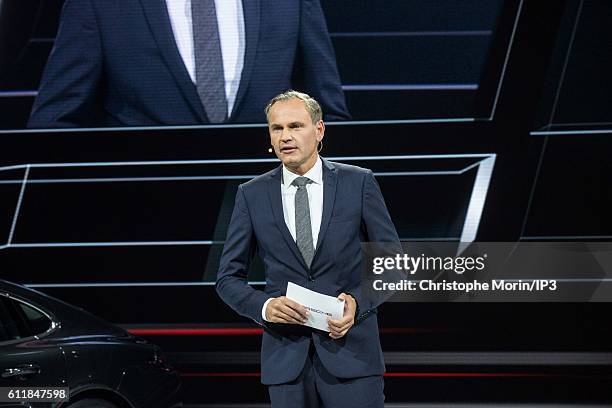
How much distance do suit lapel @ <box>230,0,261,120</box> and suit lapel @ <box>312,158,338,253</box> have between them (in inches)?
119

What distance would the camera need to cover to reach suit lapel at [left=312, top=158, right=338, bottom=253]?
235cm

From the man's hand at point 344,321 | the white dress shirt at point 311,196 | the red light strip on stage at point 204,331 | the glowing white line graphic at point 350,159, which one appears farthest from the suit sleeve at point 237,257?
the red light strip on stage at point 204,331

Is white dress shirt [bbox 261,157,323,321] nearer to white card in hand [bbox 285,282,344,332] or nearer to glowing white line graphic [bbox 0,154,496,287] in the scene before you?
white card in hand [bbox 285,282,344,332]

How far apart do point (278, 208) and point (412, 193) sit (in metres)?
3.04

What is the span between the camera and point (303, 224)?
2365 millimetres

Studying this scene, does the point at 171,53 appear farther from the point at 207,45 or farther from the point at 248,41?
the point at 248,41

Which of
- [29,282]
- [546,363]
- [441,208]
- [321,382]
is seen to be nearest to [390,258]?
[321,382]

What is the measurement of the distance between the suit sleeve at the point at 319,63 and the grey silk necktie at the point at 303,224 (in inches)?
118

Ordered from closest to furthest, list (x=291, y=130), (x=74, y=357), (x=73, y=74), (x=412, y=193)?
(x=291, y=130) < (x=74, y=357) < (x=412, y=193) < (x=73, y=74)

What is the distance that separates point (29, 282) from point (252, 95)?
175 cm

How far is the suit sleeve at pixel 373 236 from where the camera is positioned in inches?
92.1

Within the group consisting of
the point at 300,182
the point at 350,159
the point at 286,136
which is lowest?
the point at 350,159

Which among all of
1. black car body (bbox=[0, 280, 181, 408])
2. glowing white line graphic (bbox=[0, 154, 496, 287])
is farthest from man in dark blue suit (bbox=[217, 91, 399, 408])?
glowing white line graphic (bbox=[0, 154, 496, 287])

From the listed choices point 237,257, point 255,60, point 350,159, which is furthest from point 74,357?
point 255,60
